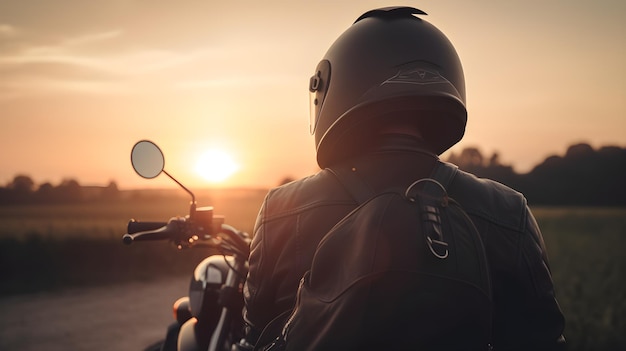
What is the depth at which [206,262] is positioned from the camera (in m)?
2.55

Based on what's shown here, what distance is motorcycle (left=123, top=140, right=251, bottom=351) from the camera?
237 cm

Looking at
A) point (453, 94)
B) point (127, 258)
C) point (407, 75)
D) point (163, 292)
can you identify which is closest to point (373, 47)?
point (407, 75)

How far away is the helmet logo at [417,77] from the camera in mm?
1914

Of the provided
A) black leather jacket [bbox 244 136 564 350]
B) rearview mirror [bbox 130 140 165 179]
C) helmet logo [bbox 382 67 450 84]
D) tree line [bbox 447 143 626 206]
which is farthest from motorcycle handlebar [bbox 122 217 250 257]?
tree line [bbox 447 143 626 206]

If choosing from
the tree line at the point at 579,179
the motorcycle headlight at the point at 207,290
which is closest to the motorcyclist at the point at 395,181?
the motorcycle headlight at the point at 207,290

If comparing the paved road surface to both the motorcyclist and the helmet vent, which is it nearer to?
the motorcyclist

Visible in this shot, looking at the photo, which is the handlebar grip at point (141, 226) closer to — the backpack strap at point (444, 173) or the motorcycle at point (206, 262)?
the motorcycle at point (206, 262)

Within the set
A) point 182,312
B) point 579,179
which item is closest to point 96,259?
point 182,312

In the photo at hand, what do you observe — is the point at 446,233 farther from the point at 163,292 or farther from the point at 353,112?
the point at 163,292

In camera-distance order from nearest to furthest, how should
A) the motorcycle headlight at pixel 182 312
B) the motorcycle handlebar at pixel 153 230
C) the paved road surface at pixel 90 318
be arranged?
the motorcycle handlebar at pixel 153 230 < the motorcycle headlight at pixel 182 312 < the paved road surface at pixel 90 318

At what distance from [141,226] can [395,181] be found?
1.41 m

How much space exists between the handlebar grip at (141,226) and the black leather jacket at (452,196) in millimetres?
856

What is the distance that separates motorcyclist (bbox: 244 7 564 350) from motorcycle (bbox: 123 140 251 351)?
0.42 metres

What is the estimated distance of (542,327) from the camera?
67.0 inches
